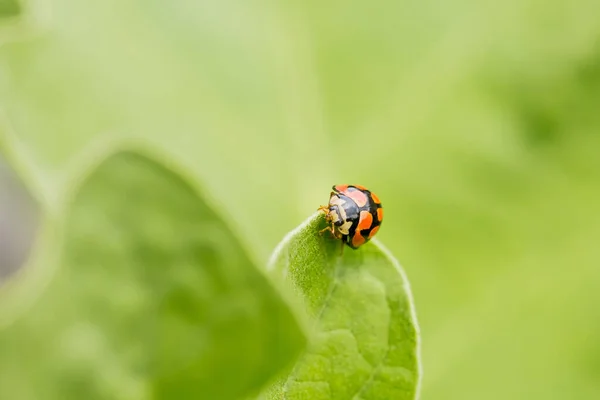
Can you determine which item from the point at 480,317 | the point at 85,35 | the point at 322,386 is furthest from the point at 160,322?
the point at 480,317

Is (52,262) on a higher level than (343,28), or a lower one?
lower


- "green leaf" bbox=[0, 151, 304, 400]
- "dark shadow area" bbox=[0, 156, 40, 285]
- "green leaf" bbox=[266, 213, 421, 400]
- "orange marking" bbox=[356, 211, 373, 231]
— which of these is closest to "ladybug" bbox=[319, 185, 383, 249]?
"orange marking" bbox=[356, 211, 373, 231]

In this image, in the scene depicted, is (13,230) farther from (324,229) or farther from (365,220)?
(324,229)

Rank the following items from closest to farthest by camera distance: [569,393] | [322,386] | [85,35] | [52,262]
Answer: [52,262]
[322,386]
[85,35]
[569,393]

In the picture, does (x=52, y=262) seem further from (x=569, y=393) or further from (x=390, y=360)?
(x=569, y=393)

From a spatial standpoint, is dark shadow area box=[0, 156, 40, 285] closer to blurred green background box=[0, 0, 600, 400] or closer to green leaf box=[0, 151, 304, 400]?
blurred green background box=[0, 0, 600, 400]
